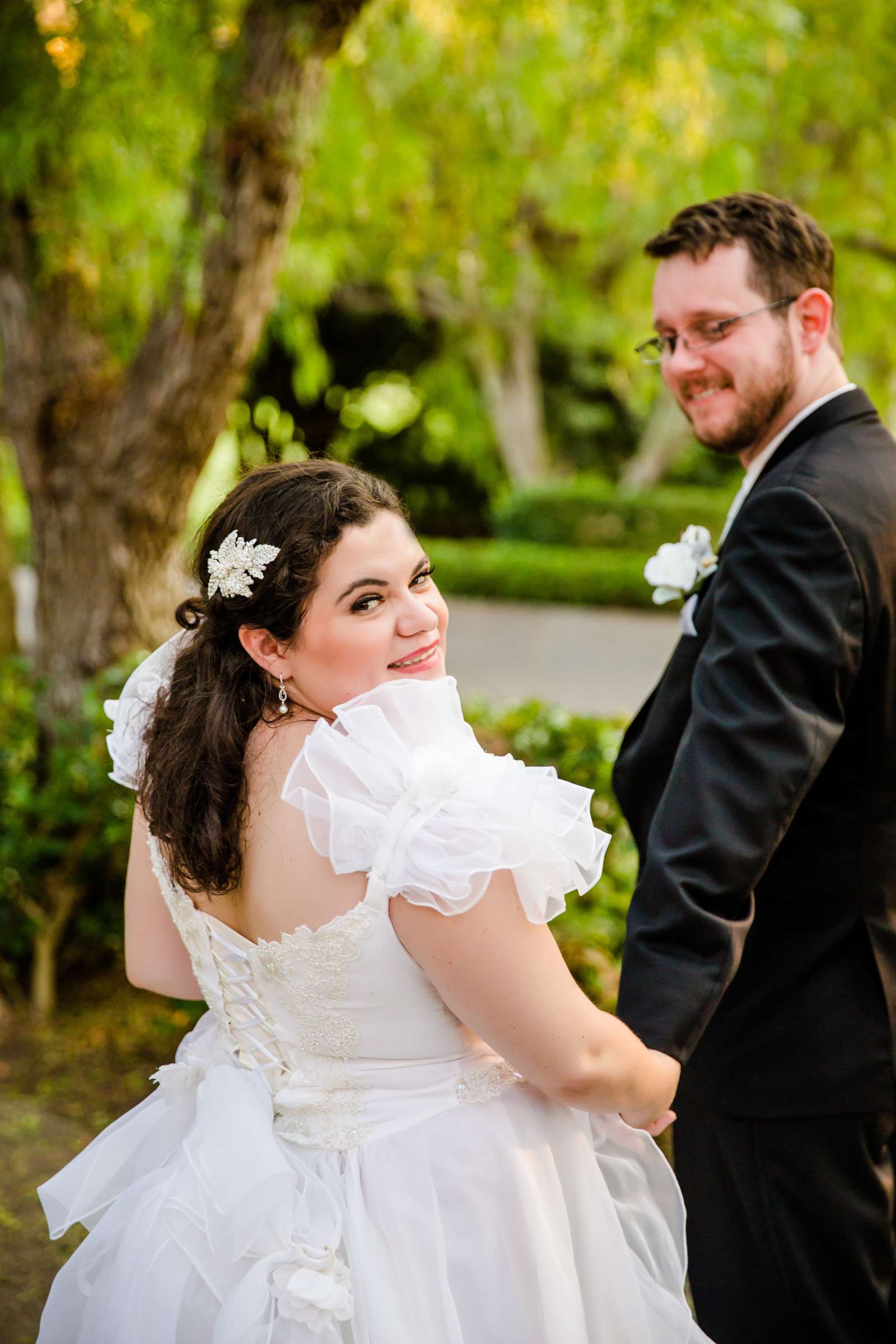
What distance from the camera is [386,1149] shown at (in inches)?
63.1

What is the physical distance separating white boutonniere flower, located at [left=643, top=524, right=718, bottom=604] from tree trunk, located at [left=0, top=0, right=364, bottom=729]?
222 cm

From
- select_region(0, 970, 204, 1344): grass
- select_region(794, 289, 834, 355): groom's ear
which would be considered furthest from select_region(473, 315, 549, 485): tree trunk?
select_region(794, 289, 834, 355): groom's ear

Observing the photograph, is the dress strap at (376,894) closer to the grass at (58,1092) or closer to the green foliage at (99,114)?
the grass at (58,1092)

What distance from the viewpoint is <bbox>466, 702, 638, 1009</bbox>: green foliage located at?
3543 mm

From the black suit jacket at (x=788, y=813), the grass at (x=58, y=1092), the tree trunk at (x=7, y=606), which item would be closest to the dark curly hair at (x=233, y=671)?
the black suit jacket at (x=788, y=813)

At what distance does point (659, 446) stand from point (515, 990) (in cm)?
1711

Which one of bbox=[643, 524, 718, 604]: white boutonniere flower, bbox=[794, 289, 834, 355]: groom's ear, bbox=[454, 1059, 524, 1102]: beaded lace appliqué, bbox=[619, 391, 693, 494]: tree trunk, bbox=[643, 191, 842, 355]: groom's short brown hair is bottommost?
bbox=[454, 1059, 524, 1102]: beaded lace appliqué

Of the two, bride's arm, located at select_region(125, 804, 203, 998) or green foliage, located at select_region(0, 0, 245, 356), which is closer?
bride's arm, located at select_region(125, 804, 203, 998)

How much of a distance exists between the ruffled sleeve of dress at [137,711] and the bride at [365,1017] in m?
0.13

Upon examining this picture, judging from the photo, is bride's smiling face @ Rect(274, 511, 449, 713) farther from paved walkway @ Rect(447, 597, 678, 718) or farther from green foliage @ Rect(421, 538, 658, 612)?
green foliage @ Rect(421, 538, 658, 612)

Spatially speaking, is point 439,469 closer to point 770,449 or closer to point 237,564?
point 770,449

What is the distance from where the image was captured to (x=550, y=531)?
16109 millimetres

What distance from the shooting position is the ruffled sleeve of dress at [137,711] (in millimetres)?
1931

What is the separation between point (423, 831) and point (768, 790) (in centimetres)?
61
